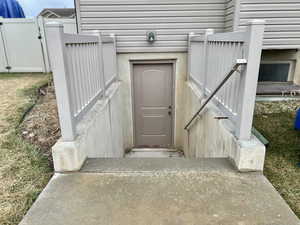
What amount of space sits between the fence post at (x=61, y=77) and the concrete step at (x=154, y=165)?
1.27ft

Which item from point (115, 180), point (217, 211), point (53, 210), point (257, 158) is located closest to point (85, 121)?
point (115, 180)

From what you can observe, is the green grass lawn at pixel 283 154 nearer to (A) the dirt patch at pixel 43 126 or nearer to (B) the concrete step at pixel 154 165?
(B) the concrete step at pixel 154 165

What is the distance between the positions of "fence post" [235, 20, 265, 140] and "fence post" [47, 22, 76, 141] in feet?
4.94

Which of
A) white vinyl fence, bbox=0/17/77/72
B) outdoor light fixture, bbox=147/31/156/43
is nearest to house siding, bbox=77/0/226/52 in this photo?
outdoor light fixture, bbox=147/31/156/43

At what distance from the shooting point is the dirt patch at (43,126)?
316 cm

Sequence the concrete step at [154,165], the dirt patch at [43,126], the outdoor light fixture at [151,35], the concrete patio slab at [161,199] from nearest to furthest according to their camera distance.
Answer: the concrete patio slab at [161,199]
the concrete step at [154,165]
the dirt patch at [43,126]
the outdoor light fixture at [151,35]

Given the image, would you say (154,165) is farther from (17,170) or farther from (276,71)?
(276,71)

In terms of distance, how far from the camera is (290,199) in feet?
7.05

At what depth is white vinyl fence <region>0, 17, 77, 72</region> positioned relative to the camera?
8250 millimetres

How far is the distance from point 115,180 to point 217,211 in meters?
0.88

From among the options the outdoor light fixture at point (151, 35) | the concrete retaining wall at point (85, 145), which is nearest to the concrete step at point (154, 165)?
the concrete retaining wall at point (85, 145)

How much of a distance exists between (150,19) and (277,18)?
2603 millimetres

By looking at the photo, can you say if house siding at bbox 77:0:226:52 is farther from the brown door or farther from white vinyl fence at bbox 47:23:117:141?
white vinyl fence at bbox 47:23:117:141

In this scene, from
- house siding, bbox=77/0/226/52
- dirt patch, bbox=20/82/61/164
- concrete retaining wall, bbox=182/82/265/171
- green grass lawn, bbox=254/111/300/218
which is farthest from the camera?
house siding, bbox=77/0/226/52
